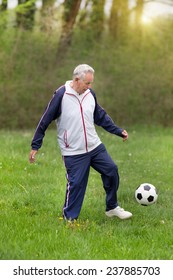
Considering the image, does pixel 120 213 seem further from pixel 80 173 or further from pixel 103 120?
pixel 103 120

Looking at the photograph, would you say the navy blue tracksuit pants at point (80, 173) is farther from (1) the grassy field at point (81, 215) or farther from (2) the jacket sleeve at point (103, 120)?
(2) the jacket sleeve at point (103, 120)

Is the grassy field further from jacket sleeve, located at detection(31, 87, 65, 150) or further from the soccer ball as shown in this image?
jacket sleeve, located at detection(31, 87, 65, 150)

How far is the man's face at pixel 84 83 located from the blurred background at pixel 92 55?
30.0ft

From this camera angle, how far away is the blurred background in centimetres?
1444

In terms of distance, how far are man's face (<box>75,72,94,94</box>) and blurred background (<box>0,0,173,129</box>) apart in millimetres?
9153

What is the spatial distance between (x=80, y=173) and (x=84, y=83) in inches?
35.4

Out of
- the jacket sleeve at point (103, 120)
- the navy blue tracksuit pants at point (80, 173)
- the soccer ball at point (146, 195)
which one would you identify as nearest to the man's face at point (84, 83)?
the jacket sleeve at point (103, 120)

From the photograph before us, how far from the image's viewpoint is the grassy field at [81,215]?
15.5 ft

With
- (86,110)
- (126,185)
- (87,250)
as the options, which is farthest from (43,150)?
(87,250)

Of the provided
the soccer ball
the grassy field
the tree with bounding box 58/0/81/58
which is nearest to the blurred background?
the tree with bounding box 58/0/81/58

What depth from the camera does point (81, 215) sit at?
19.7 ft

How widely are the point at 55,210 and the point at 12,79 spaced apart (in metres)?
8.65

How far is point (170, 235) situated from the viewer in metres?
5.33
